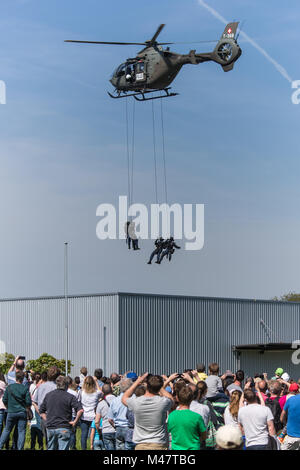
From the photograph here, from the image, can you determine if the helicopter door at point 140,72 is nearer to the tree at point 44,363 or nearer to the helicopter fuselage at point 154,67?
the helicopter fuselage at point 154,67

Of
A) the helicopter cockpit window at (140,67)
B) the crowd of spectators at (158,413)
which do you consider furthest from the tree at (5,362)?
the crowd of spectators at (158,413)

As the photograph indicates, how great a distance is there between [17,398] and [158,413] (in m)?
5.40

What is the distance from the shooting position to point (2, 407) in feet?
54.2

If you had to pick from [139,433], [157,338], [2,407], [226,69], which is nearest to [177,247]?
[226,69]

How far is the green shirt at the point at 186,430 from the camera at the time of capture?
10.3 metres

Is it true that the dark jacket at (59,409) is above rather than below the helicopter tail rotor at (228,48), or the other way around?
below

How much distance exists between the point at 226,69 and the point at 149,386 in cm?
1826

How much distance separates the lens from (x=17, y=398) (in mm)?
15406

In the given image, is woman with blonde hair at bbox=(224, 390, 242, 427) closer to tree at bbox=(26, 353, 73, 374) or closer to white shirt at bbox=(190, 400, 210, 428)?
white shirt at bbox=(190, 400, 210, 428)

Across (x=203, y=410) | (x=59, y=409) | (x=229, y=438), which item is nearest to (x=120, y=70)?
(x=59, y=409)

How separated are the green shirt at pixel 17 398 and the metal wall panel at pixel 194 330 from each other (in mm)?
24985

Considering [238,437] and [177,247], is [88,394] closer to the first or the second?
[238,437]
